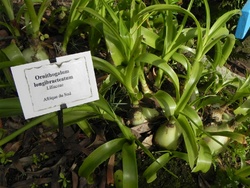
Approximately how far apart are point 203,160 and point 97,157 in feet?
1.43

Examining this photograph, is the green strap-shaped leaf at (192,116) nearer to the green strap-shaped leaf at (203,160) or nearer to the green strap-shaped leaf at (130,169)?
the green strap-shaped leaf at (203,160)

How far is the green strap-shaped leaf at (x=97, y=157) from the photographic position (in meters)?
1.33

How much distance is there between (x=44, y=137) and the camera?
152 centimetres

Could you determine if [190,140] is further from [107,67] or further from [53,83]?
[53,83]

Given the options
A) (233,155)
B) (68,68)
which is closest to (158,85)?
(233,155)

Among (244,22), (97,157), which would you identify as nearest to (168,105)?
(97,157)

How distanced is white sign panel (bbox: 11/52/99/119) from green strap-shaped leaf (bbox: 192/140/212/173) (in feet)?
1.80

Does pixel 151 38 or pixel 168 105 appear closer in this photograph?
pixel 168 105

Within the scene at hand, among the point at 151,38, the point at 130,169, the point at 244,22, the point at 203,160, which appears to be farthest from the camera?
the point at 244,22

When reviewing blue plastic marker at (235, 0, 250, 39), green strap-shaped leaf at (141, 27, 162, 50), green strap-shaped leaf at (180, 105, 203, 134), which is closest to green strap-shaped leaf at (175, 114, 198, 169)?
green strap-shaped leaf at (180, 105, 203, 134)

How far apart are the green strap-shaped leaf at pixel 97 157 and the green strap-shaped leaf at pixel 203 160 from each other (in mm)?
318

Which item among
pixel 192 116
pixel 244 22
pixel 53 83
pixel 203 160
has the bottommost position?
pixel 203 160

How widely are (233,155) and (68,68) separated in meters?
0.92

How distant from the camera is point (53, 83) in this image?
44.1 inches
